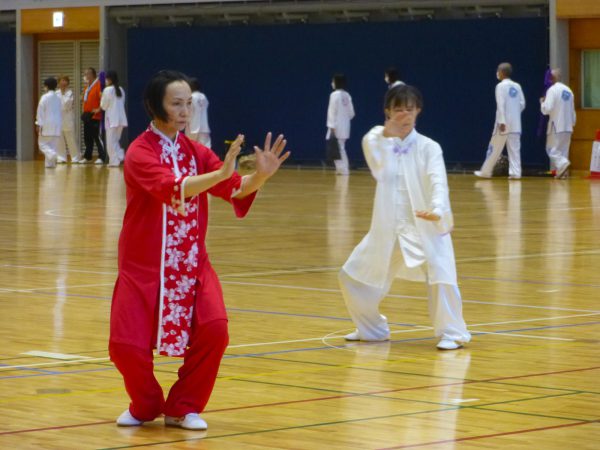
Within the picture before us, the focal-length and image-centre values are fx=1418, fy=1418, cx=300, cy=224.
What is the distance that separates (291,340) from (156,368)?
125cm

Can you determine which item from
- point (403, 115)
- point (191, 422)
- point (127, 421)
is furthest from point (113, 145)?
point (191, 422)

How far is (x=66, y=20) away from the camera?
3678 cm

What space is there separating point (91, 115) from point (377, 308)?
2701 centimetres

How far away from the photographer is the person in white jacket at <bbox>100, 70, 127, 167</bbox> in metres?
33.3

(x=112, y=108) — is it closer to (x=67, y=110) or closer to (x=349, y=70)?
(x=67, y=110)

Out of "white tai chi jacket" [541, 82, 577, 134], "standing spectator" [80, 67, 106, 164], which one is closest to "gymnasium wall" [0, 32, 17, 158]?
"standing spectator" [80, 67, 106, 164]

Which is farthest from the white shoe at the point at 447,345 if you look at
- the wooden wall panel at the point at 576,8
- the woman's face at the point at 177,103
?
the wooden wall panel at the point at 576,8

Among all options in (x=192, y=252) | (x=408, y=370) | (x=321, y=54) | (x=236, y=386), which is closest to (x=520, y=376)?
(x=408, y=370)

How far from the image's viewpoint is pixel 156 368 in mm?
7738

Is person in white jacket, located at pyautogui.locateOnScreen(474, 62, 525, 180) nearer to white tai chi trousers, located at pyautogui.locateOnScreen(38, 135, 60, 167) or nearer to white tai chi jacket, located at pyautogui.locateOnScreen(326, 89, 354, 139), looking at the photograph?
white tai chi jacket, located at pyautogui.locateOnScreen(326, 89, 354, 139)

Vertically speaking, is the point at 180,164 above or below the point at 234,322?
above

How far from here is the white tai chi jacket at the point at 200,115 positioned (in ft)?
109

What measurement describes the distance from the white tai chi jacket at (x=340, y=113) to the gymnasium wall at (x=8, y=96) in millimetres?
12359

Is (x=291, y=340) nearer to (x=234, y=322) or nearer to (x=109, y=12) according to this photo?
(x=234, y=322)
